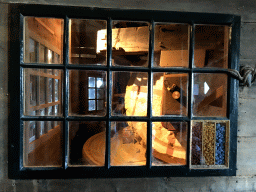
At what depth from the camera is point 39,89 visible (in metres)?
1.11

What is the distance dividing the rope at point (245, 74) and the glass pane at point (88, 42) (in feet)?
2.91

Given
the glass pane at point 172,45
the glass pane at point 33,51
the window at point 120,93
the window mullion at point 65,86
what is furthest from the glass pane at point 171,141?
the glass pane at point 33,51

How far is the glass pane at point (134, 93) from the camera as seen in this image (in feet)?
3.73

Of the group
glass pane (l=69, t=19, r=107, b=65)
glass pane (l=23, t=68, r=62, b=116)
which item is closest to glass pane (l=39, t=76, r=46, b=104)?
glass pane (l=23, t=68, r=62, b=116)

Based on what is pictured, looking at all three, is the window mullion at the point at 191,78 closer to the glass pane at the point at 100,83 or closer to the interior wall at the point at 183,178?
the interior wall at the point at 183,178

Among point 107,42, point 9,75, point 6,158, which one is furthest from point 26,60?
point 6,158

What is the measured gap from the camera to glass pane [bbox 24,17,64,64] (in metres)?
1.09

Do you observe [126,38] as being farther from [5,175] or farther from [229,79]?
[5,175]

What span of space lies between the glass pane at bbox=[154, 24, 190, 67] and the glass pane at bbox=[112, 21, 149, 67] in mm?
82

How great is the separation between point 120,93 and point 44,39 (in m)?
0.61

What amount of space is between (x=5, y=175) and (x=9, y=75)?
67 cm

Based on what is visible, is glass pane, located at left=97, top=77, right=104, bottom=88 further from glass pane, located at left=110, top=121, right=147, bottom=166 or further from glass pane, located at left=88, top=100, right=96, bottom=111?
glass pane, located at left=110, top=121, right=147, bottom=166

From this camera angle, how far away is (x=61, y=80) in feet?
3.60

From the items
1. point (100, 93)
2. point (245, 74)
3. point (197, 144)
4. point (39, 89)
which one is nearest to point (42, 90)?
point (39, 89)
